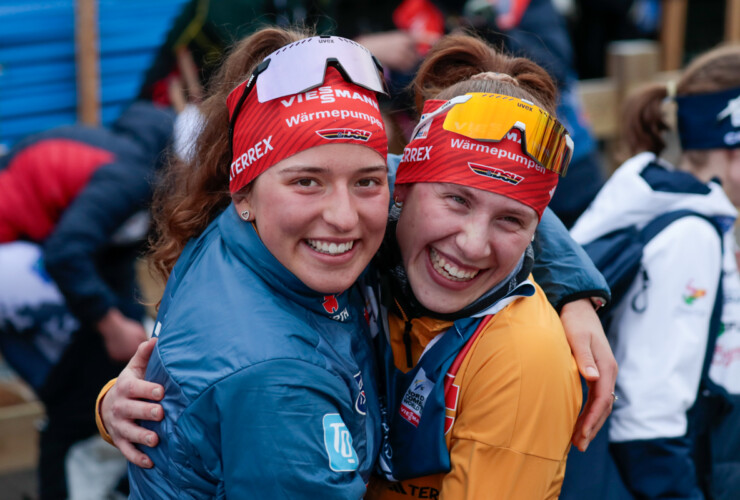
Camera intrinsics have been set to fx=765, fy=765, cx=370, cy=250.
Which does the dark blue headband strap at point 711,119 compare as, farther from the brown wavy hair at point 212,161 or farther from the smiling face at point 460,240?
the brown wavy hair at point 212,161

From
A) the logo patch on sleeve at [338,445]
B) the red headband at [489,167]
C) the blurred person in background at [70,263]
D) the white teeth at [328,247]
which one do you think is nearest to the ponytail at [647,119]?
the red headband at [489,167]

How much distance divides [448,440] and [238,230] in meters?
0.76

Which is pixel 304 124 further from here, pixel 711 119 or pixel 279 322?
pixel 711 119

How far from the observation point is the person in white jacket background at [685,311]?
2406 mm

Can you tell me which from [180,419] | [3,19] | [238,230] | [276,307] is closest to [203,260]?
[238,230]

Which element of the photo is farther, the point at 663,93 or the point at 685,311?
the point at 663,93

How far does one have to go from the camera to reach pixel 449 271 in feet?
6.70

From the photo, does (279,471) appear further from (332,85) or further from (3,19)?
(3,19)

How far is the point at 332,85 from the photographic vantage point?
1.93 m

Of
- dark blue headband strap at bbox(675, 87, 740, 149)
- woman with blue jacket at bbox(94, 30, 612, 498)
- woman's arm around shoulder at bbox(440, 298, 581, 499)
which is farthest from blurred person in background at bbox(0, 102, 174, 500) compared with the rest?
dark blue headband strap at bbox(675, 87, 740, 149)

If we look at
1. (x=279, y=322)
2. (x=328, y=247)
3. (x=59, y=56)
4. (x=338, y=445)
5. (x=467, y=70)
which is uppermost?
(x=59, y=56)

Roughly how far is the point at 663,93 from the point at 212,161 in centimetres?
184

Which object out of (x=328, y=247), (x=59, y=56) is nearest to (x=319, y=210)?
(x=328, y=247)

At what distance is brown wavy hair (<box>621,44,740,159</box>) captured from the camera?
9.43 ft
